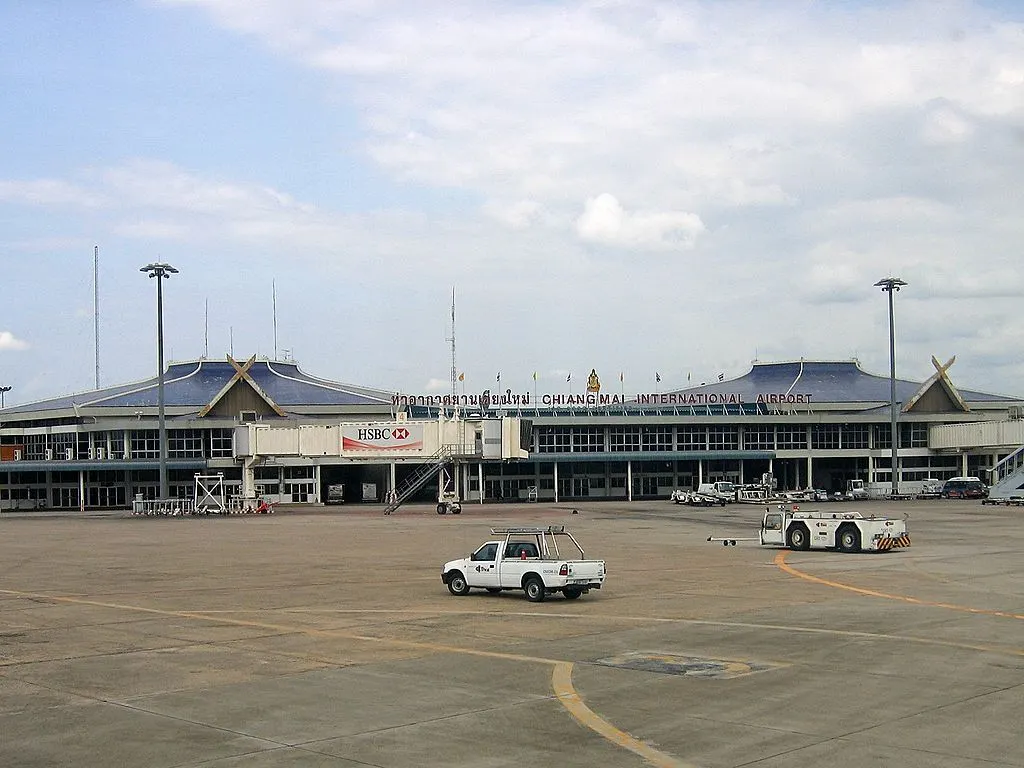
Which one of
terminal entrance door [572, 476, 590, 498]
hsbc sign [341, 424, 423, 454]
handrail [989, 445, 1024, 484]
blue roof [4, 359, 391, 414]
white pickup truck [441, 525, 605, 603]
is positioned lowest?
terminal entrance door [572, 476, 590, 498]

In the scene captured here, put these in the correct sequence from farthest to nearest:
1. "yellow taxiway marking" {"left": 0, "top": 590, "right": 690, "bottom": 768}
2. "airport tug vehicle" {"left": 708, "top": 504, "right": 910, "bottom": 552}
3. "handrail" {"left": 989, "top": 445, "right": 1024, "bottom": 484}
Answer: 1. "handrail" {"left": 989, "top": 445, "right": 1024, "bottom": 484}
2. "airport tug vehicle" {"left": 708, "top": 504, "right": 910, "bottom": 552}
3. "yellow taxiway marking" {"left": 0, "top": 590, "right": 690, "bottom": 768}

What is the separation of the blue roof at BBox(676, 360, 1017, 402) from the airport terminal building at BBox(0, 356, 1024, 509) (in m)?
0.34

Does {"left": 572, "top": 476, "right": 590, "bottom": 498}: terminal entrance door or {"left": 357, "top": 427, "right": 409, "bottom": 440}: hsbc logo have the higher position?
{"left": 357, "top": 427, "right": 409, "bottom": 440}: hsbc logo

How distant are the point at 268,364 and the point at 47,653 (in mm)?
130157

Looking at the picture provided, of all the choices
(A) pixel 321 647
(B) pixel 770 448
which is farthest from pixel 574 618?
(B) pixel 770 448

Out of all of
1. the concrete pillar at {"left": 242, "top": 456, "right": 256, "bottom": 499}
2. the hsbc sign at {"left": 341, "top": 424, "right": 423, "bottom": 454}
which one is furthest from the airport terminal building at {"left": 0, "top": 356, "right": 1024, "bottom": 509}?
the hsbc sign at {"left": 341, "top": 424, "right": 423, "bottom": 454}

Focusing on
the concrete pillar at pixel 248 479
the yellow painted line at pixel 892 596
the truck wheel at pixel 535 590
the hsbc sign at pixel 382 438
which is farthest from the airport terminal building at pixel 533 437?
the truck wheel at pixel 535 590

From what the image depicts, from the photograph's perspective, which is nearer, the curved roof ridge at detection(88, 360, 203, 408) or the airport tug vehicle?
the airport tug vehicle

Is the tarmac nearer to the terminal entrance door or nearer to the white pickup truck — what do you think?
the white pickup truck

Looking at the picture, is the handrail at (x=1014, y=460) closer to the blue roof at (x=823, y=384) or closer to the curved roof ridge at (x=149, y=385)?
the blue roof at (x=823, y=384)

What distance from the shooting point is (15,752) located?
16.3 metres

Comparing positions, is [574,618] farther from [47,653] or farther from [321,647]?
[47,653]

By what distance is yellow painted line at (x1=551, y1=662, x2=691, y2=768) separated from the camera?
1570 cm

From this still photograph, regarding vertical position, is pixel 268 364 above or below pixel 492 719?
above
